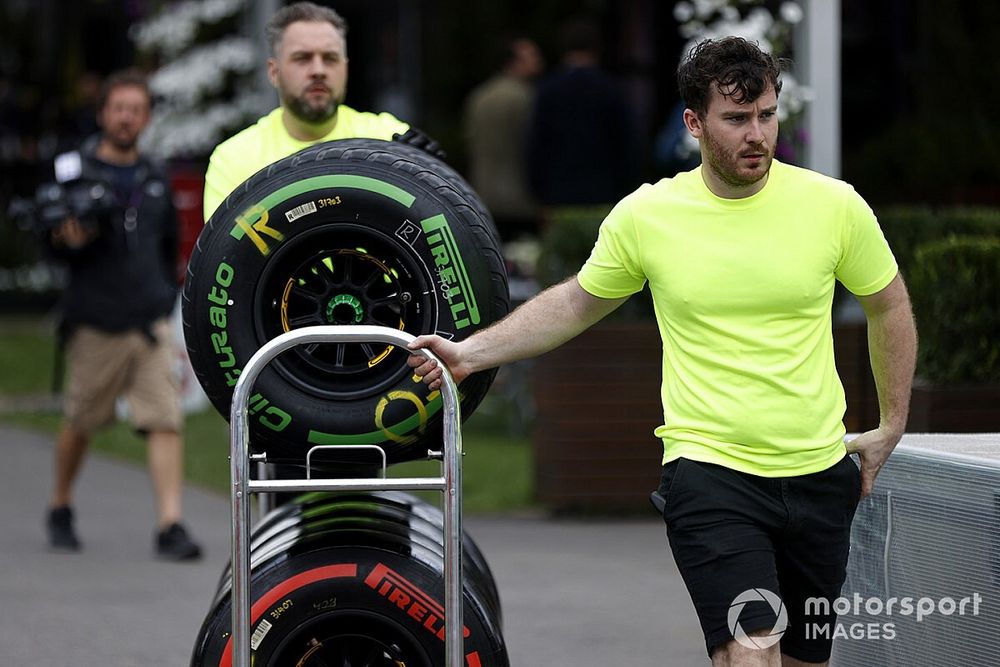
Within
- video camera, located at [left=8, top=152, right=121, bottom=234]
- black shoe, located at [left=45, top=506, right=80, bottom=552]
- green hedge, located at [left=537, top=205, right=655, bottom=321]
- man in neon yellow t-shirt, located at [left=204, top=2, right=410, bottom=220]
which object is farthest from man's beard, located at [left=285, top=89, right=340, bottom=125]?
black shoe, located at [left=45, top=506, right=80, bottom=552]

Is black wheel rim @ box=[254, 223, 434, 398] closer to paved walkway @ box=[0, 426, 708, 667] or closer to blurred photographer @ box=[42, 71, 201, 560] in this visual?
paved walkway @ box=[0, 426, 708, 667]

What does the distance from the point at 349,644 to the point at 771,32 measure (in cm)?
591

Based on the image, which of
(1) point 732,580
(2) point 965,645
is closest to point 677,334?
(1) point 732,580

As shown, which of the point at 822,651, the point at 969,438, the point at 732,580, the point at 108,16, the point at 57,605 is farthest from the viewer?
the point at 108,16

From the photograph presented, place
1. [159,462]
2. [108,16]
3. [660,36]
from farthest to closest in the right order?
[108,16]
[660,36]
[159,462]

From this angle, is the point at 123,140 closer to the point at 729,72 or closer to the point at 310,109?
the point at 310,109

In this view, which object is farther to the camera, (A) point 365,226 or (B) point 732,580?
(A) point 365,226

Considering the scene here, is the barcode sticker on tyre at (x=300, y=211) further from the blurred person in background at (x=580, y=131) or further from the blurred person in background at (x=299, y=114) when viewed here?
the blurred person in background at (x=580, y=131)

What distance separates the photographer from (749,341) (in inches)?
162

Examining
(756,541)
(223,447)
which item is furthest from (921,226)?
(223,447)

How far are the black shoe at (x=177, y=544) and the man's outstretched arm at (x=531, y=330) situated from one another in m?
3.80

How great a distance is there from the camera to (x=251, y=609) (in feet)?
14.1

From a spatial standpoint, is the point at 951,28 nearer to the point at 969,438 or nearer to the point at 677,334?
the point at 969,438

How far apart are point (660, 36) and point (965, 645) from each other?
1062cm
